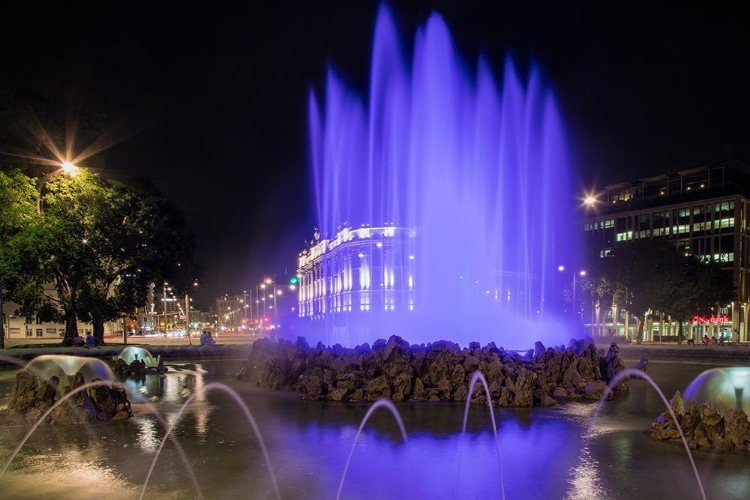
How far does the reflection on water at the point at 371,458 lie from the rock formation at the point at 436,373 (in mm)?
1532

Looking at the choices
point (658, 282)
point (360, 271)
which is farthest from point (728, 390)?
point (360, 271)

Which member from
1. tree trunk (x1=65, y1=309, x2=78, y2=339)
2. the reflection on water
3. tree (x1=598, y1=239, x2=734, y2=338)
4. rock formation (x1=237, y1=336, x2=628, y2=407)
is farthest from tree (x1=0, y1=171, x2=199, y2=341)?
tree (x1=598, y1=239, x2=734, y2=338)

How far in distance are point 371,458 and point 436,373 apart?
8616 millimetres

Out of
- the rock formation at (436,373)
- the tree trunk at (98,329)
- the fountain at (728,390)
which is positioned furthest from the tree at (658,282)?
the fountain at (728,390)

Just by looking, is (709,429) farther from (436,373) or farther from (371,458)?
(436,373)

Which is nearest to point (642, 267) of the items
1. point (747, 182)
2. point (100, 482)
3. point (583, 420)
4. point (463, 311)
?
point (463, 311)

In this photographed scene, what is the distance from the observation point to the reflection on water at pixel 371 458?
8.88m

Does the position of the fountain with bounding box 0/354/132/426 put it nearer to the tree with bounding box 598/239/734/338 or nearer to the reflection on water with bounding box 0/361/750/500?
the reflection on water with bounding box 0/361/750/500

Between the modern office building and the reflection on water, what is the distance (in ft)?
258

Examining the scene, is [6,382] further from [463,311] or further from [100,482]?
[463,311]

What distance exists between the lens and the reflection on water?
8.88 m

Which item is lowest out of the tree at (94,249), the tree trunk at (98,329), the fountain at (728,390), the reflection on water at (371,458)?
the tree trunk at (98,329)

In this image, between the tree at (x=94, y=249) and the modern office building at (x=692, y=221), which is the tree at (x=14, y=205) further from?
the modern office building at (x=692, y=221)

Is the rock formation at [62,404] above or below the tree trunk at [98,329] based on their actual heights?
above
